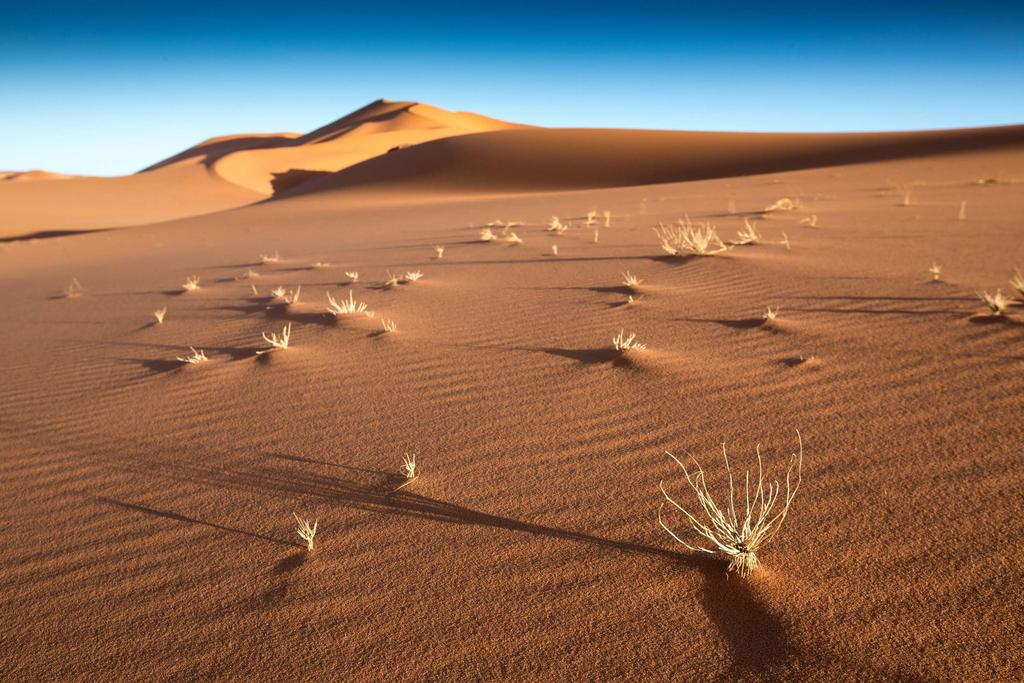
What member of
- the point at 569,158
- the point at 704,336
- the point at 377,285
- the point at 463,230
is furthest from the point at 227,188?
the point at 704,336

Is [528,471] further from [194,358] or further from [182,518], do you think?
[194,358]

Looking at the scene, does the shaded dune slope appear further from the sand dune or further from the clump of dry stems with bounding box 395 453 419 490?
the clump of dry stems with bounding box 395 453 419 490

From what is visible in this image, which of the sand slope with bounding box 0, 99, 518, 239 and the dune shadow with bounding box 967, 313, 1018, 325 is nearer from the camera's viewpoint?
the dune shadow with bounding box 967, 313, 1018, 325

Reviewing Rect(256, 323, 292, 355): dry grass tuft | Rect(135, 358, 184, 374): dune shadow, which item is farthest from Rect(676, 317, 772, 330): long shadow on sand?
Rect(135, 358, 184, 374): dune shadow

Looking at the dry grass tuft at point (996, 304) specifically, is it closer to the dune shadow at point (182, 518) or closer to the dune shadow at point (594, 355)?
the dune shadow at point (594, 355)

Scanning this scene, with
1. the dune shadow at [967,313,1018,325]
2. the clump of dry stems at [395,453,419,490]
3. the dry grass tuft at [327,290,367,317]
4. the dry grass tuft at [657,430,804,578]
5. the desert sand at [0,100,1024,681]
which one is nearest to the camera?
the desert sand at [0,100,1024,681]

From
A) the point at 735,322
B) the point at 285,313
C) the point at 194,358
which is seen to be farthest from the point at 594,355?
the point at 285,313
